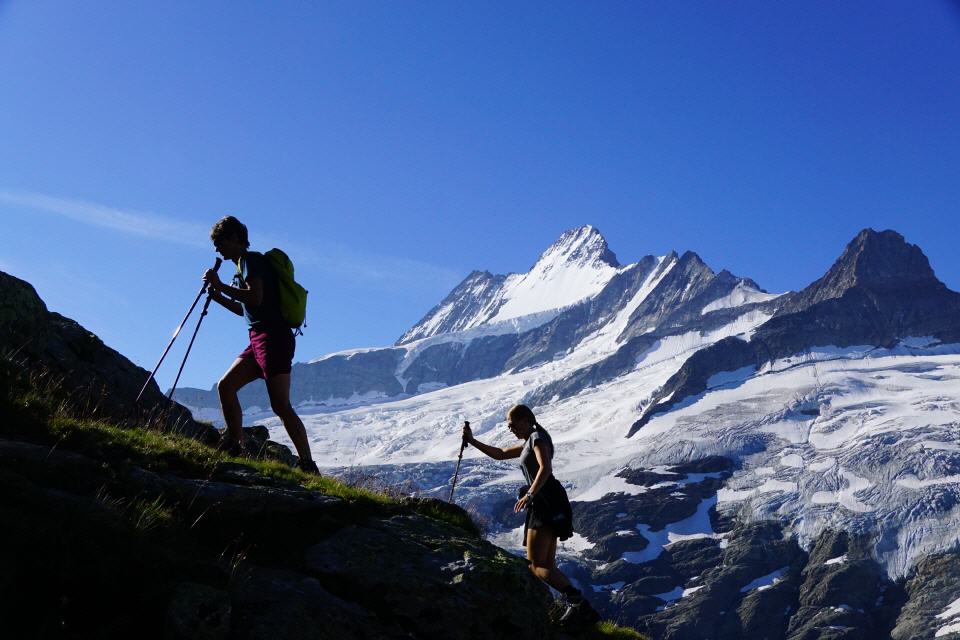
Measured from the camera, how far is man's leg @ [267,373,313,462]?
33.5 feet

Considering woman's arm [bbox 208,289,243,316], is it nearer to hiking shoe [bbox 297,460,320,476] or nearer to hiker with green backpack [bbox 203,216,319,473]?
hiker with green backpack [bbox 203,216,319,473]

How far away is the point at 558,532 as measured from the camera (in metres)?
9.52

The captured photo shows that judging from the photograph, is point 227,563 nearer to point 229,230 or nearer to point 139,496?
point 139,496

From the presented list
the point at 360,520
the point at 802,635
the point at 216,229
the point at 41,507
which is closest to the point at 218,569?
the point at 41,507

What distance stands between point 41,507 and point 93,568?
0.71 meters

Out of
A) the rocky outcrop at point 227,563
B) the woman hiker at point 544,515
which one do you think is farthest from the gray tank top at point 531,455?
the rocky outcrop at point 227,563

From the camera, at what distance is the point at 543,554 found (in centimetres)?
935

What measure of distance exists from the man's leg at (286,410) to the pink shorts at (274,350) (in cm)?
9

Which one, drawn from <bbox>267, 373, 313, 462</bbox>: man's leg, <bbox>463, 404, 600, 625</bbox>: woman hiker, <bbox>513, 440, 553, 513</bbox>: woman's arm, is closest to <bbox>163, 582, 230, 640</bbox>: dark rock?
<bbox>463, 404, 600, 625</bbox>: woman hiker

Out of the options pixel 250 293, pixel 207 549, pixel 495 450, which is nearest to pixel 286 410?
pixel 250 293

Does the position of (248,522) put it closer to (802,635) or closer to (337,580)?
(337,580)

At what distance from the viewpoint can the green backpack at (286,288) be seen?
1032 centimetres

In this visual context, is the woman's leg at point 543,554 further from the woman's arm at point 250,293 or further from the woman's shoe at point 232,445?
the woman's arm at point 250,293

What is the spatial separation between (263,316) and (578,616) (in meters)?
4.63
